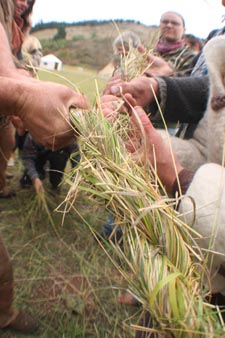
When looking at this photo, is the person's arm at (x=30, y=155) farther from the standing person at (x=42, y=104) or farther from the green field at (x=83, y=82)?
the standing person at (x=42, y=104)

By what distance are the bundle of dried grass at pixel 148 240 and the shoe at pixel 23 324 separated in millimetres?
944

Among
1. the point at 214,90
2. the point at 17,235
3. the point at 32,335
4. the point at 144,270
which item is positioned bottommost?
the point at 17,235

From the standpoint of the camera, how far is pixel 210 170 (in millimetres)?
734

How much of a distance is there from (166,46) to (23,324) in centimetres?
168

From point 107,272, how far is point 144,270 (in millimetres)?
1412

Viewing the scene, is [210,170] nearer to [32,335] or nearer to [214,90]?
[214,90]

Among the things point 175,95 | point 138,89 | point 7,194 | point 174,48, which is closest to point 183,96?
point 175,95

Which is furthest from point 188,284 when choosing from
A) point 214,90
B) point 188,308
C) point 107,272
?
point 107,272

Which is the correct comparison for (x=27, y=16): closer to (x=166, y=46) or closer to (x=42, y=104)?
(x=166, y=46)

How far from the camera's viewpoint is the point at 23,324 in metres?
1.42

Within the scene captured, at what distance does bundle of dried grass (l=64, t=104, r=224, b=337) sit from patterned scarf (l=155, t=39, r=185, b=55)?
1.44 m

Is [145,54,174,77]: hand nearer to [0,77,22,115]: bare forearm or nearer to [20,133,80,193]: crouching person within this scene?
[0,77,22,115]: bare forearm

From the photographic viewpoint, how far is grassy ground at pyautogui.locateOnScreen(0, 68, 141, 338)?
4.99 feet

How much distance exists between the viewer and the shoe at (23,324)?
1.40m
